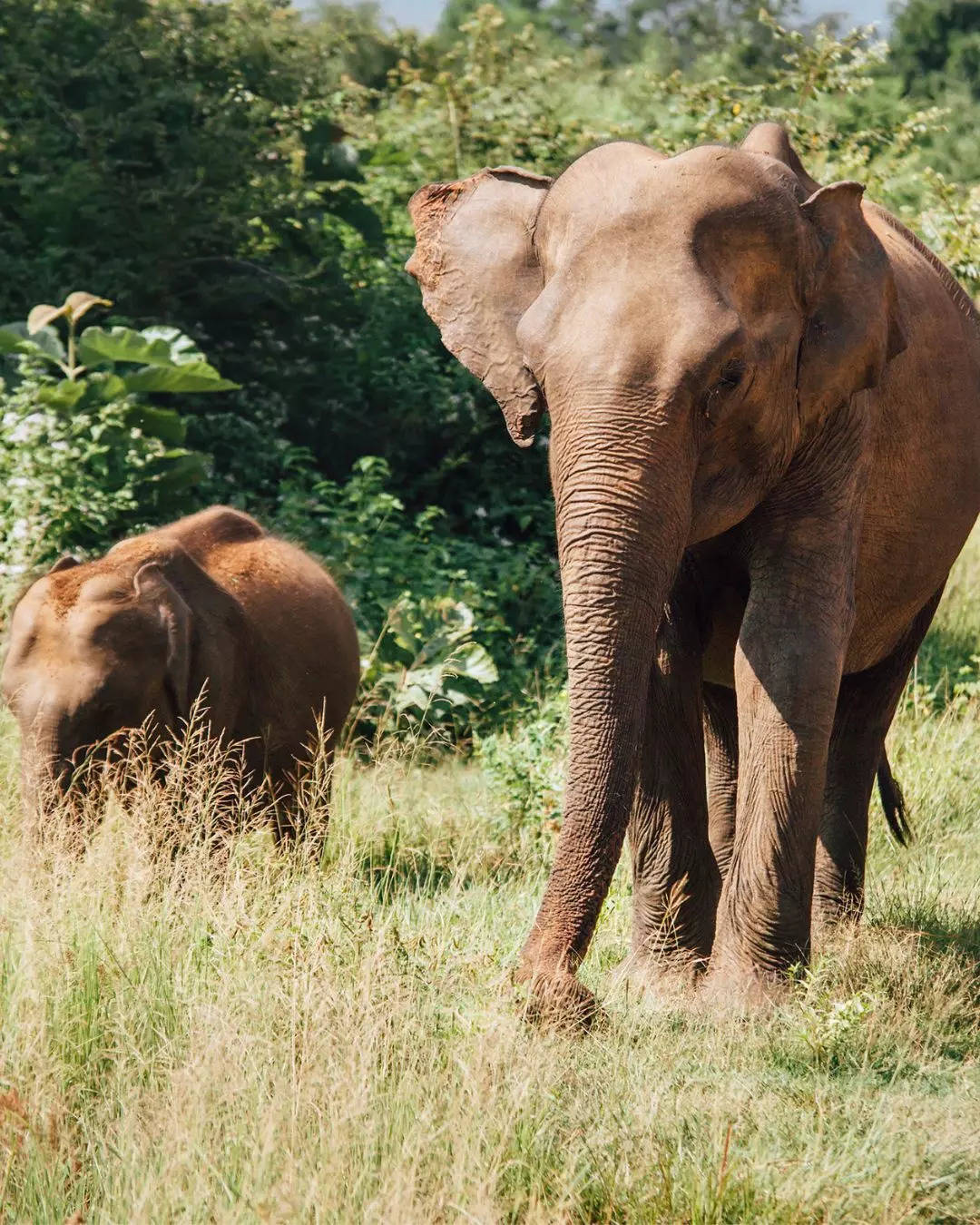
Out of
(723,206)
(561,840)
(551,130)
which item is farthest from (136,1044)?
(551,130)

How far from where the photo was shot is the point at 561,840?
4.88m

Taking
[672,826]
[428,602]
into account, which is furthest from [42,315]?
[672,826]

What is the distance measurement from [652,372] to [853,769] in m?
2.77

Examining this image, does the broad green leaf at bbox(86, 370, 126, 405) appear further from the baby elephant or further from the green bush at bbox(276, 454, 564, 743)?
the baby elephant

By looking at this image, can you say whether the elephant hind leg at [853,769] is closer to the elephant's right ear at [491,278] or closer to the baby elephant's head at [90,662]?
the elephant's right ear at [491,278]

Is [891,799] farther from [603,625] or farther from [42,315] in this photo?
[42,315]

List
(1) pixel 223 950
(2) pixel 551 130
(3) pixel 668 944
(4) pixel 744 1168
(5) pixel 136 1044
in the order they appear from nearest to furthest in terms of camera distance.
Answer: (4) pixel 744 1168 → (5) pixel 136 1044 → (1) pixel 223 950 → (3) pixel 668 944 → (2) pixel 551 130

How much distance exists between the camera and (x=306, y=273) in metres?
13.9

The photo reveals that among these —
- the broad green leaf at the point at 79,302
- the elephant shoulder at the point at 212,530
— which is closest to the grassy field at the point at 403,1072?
the elephant shoulder at the point at 212,530

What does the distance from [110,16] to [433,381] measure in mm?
3638

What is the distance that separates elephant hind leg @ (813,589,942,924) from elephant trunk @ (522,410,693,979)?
2350 mm

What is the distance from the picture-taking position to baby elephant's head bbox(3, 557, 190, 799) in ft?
22.7

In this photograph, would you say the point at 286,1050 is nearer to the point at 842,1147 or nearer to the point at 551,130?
the point at 842,1147

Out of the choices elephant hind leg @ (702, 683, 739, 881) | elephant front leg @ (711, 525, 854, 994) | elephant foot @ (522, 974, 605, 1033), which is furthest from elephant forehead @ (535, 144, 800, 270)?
elephant hind leg @ (702, 683, 739, 881)
